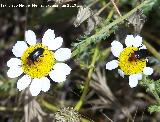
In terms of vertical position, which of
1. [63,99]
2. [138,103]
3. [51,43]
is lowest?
[138,103]

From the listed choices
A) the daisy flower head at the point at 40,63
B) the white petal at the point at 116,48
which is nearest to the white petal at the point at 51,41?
the daisy flower head at the point at 40,63

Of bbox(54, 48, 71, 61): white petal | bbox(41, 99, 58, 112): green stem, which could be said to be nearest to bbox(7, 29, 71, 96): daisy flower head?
bbox(54, 48, 71, 61): white petal

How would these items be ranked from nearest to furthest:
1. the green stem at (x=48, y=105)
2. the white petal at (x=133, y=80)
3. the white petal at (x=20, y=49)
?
the white petal at (x=133, y=80) < the white petal at (x=20, y=49) < the green stem at (x=48, y=105)

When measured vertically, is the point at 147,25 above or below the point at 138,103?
above

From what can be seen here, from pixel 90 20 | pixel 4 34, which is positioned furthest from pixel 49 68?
pixel 4 34

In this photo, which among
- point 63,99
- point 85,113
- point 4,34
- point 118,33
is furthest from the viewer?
point 4,34

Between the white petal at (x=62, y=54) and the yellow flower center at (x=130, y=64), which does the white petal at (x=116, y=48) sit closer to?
the yellow flower center at (x=130, y=64)

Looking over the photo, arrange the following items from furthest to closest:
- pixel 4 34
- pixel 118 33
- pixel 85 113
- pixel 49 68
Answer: pixel 4 34, pixel 85 113, pixel 118 33, pixel 49 68

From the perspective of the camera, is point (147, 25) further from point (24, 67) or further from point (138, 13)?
point (24, 67)
